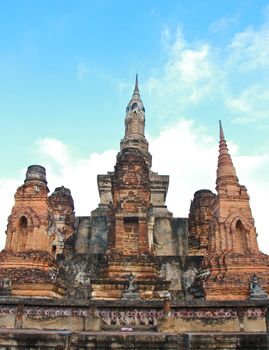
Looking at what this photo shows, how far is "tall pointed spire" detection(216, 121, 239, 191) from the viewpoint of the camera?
19328 millimetres

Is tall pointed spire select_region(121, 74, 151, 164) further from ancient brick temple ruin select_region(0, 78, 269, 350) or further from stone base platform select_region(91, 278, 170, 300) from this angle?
stone base platform select_region(91, 278, 170, 300)

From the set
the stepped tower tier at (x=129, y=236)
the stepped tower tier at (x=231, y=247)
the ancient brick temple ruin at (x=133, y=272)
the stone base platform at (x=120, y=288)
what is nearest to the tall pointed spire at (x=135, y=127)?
the ancient brick temple ruin at (x=133, y=272)

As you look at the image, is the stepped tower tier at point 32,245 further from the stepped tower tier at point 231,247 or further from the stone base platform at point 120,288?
the stepped tower tier at point 231,247

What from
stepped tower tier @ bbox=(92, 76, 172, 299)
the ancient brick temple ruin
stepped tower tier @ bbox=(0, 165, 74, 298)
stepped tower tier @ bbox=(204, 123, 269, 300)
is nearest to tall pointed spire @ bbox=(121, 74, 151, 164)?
the ancient brick temple ruin

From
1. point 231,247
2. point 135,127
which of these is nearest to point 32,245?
point 231,247

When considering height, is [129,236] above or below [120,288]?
above

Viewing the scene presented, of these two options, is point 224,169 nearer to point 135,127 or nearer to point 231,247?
point 231,247

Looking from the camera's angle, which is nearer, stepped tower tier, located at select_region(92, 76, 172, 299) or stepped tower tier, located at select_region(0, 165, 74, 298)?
stepped tower tier, located at select_region(92, 76, 172, 299)

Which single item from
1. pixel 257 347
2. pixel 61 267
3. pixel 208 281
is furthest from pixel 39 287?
pixel 257 347

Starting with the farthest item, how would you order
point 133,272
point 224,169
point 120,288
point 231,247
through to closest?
1. point 224,169
2. point 231,247
3. point 133,272
4. point 120,288

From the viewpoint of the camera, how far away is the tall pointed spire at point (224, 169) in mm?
19328

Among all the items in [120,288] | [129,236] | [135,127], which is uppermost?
[135,127]

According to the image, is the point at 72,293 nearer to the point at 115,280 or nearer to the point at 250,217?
the point at 115,280

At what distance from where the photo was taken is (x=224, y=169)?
20.0m
